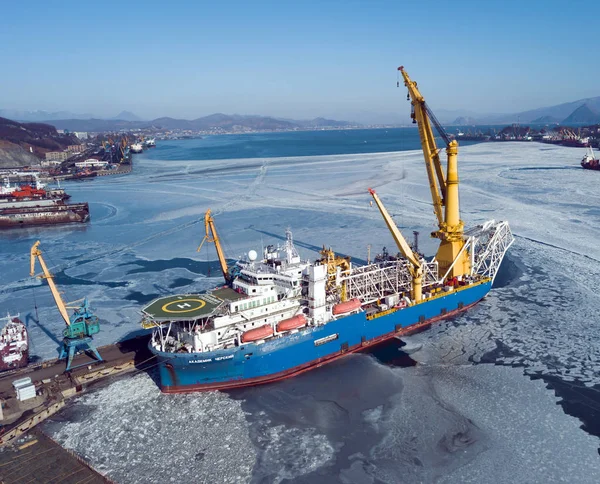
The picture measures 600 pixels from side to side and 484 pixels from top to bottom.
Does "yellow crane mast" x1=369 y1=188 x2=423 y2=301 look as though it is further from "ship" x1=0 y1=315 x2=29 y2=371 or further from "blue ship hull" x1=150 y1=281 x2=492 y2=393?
"ship" x1=0 y1=315 x2=29 y2=371

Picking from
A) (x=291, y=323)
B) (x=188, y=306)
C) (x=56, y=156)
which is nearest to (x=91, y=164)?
(x=56, y=156)

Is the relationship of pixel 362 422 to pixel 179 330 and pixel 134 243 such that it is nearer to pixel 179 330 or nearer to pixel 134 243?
pixel 179 330

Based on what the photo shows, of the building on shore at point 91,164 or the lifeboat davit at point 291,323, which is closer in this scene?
the lifeboat davit at point 291,323

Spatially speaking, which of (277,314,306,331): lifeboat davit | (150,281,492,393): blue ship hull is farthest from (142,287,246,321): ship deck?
(277,314,306,331): lifeboat davit

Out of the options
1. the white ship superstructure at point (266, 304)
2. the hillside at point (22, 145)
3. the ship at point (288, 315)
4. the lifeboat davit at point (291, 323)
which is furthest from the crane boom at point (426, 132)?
the hillside at point (22, 145)

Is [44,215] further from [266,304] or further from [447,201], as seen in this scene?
[447,201]

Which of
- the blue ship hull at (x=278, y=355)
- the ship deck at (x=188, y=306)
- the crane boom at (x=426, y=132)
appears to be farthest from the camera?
the crane boom at (x=426, y=132)

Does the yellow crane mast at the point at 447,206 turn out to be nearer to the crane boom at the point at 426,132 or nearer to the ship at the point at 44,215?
the crane boom at the point at 426,132
